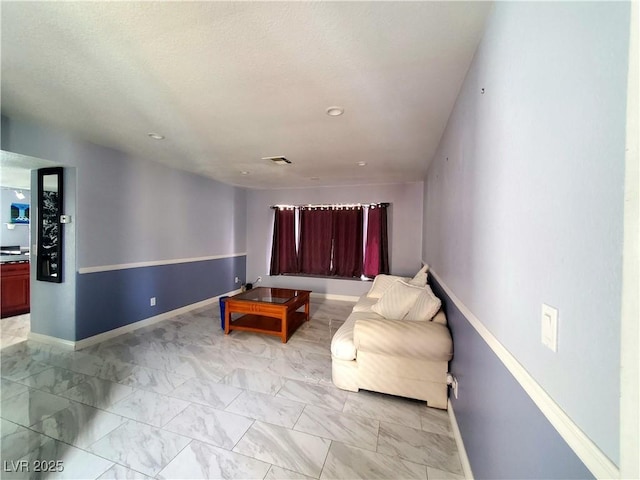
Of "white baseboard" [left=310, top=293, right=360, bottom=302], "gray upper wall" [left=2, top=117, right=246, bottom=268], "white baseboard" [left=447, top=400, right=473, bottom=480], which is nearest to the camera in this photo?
"white baseboard" [left=447, top=400, right=473, bottom=480]

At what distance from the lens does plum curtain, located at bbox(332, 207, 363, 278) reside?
4805 mm

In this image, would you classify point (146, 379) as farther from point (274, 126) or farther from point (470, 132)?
point (470, 132)

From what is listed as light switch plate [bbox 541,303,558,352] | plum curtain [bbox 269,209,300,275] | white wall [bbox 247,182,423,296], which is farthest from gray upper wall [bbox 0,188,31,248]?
light switch plate [bbox 541,303,558,352]

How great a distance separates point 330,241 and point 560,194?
4406 millimetres

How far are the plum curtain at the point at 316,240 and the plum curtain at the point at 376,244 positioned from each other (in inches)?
30.4

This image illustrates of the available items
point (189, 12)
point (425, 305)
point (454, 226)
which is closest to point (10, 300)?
point (189, 12)

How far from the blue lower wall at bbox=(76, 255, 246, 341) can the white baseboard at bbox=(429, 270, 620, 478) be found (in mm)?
3866

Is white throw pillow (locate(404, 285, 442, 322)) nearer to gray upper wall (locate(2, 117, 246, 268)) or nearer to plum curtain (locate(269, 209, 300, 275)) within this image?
plum curtain (locate(269, 209, 300, 275))

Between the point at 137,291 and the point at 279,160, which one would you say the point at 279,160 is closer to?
the point at 279,160

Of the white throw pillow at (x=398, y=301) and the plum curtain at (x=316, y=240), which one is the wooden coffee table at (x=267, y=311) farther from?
the plum curtain at (x=316, y=240)

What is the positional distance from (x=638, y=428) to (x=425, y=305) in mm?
1839

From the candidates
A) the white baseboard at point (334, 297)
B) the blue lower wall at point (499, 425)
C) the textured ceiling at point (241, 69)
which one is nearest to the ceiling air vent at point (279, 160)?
the textured ceiling at point (241, 69)

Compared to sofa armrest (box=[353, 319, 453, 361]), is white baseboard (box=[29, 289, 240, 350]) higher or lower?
lower

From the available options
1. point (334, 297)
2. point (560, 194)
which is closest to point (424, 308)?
point (560, 194)
